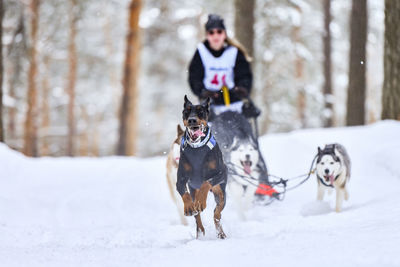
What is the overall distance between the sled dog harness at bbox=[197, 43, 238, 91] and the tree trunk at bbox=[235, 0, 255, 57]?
498 centimetres

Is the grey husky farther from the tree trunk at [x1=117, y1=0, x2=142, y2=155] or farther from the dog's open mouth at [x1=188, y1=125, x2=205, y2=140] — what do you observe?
the tree trunk at [x1=117, y1=0, x2=142, y2=155]

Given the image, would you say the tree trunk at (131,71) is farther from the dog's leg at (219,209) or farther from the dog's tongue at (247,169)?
the dog's leg at (219,209)

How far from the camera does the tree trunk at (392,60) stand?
803 cm

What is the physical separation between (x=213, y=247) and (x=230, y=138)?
2.53m

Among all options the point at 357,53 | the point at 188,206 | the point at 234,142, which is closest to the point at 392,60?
the point at 357,53

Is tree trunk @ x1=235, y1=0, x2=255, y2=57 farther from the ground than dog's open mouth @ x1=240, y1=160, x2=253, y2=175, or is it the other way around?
tree trunk @ x1=235, y1=0, x2=255, y2=57

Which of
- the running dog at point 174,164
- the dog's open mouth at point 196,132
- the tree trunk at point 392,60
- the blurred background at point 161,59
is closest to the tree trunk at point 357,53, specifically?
the blurred background at point 161,59

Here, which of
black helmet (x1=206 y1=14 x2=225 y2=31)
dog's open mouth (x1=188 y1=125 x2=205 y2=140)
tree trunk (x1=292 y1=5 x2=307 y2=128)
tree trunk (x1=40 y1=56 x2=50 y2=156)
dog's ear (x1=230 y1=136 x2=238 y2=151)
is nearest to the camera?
dog's open mouth (x1=188 y1=125 x2=205 y2=140)

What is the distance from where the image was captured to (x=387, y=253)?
121 inches

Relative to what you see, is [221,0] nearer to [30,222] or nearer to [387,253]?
[30,222]

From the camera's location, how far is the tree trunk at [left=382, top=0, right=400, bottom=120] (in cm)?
803

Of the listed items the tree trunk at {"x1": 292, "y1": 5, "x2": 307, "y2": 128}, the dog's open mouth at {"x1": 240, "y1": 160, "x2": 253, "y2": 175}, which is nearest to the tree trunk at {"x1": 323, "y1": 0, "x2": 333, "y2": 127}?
the tree trunk at {"x1": 292, "y1": 5, "x2": 307, "y2": 128}

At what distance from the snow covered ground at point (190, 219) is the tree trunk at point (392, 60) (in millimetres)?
401

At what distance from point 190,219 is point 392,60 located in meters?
4.89
